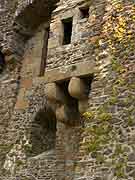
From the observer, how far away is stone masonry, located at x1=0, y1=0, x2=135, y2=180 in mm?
6660

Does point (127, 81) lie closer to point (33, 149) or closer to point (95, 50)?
point (95, 50)

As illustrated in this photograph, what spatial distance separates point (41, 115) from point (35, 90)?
0.71 meters

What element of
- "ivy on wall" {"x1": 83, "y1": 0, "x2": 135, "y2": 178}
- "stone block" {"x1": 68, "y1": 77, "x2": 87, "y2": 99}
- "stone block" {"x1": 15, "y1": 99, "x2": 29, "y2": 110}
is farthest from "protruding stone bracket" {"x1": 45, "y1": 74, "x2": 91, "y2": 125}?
"stone block" {"x1": 15, "y1": 99, "x2": 29, "y2": 110}

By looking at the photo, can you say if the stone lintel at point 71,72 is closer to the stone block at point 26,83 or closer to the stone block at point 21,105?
the stone block at point 21,105

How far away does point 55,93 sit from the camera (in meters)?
8.52

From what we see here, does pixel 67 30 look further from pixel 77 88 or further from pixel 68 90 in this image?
pixel 77 88

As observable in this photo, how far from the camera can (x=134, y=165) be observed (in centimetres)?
616

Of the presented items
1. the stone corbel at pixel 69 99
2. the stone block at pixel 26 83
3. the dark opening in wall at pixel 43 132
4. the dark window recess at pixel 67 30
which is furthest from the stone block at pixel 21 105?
the dark window recess at pixel 67 30

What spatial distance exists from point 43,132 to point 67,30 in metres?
2.59

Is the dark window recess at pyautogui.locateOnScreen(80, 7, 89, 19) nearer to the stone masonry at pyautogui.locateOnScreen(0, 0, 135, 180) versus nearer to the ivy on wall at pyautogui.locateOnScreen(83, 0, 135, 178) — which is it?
the stone masonry at pyautogui.locateOnScreen(0, 0, 135, 180)

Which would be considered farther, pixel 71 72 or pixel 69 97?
pixel 69 97

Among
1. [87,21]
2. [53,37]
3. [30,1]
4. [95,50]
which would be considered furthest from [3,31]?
[95,50]

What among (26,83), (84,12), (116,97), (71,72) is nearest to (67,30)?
(84,12)

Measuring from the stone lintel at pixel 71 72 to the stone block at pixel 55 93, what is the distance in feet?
0.39
